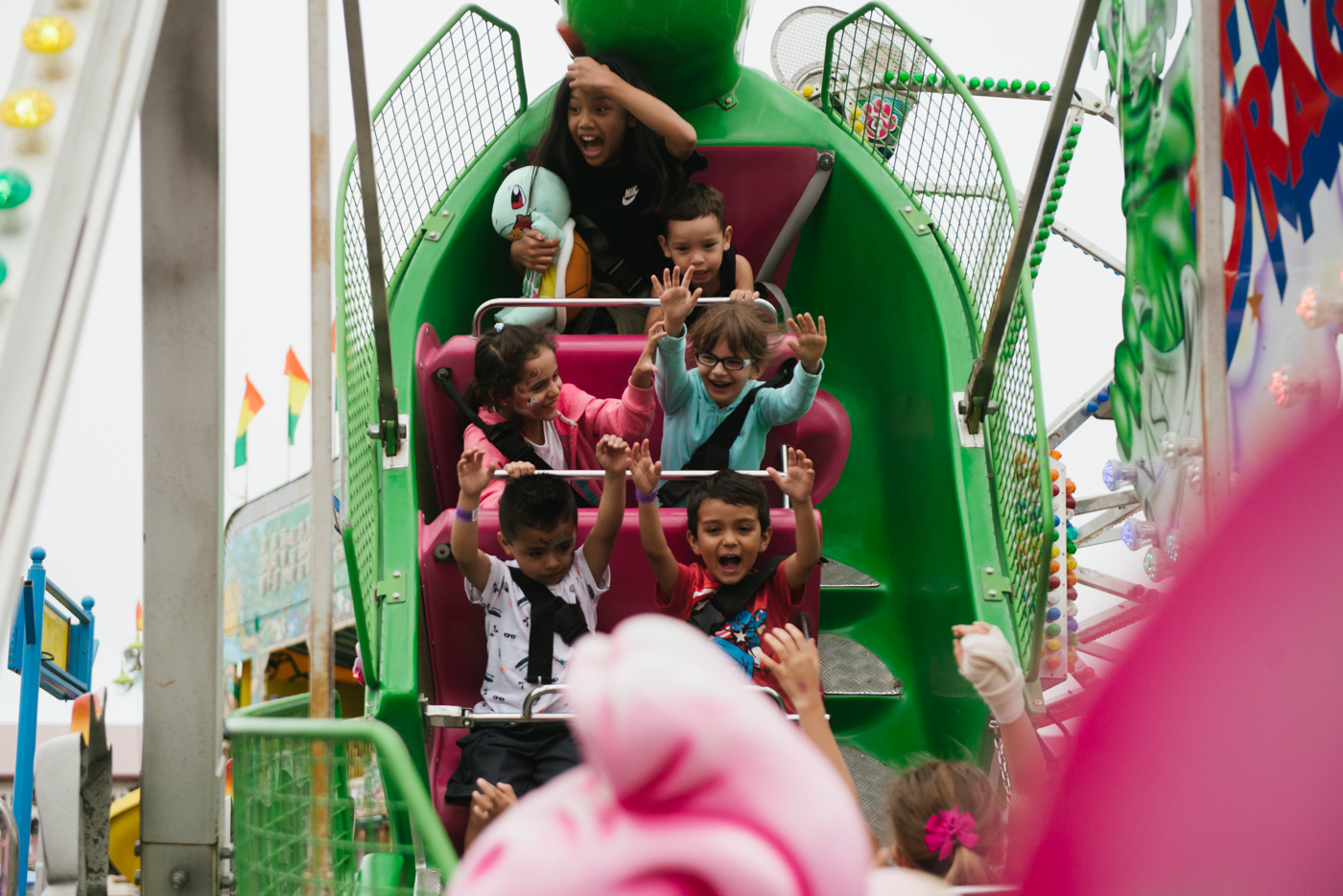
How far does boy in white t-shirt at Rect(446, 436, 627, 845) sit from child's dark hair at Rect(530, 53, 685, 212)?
3.68ft

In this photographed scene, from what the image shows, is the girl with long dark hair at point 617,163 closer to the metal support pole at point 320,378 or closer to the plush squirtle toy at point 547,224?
the plush squirtle toy at point 547,224

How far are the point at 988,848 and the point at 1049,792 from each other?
970 mm

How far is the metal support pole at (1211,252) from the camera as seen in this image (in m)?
1.04

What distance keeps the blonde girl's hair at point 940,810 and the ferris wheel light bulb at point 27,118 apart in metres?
1.13

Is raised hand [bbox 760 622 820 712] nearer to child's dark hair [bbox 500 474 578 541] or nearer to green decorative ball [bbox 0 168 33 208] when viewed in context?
child's dark hair [bbox 500 474 578 541]

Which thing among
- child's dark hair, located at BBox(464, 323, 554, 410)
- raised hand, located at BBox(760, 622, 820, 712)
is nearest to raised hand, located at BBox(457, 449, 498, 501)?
child's dark hair, located at BBox(464, 323, 554, 410)

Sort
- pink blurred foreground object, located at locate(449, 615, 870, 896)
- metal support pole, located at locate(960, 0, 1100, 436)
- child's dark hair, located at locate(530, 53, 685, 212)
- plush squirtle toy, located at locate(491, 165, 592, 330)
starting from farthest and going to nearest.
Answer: child's dark hair, located at locate(530, 53, 685, 212) < plush squirtle toy, located at locate(491, 165, 592, 330) < metal support pole, located at locate(960, 0, 1100, 436) < pink blurred foreground object, located at locate(449, 615, 870, 896)

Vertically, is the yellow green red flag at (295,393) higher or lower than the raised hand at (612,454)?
higher

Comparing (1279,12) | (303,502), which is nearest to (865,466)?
(1279,12)

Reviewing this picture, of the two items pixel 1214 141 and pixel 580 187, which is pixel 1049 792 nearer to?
pixel 1214 141

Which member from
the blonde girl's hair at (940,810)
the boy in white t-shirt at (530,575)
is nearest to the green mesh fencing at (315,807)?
the blonde girl's hair at (940,810)

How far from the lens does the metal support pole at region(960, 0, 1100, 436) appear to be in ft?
5.72

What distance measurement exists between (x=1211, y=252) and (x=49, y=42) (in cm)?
106

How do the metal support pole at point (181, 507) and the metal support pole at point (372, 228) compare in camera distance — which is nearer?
the metal support pole at point (181, 507)
